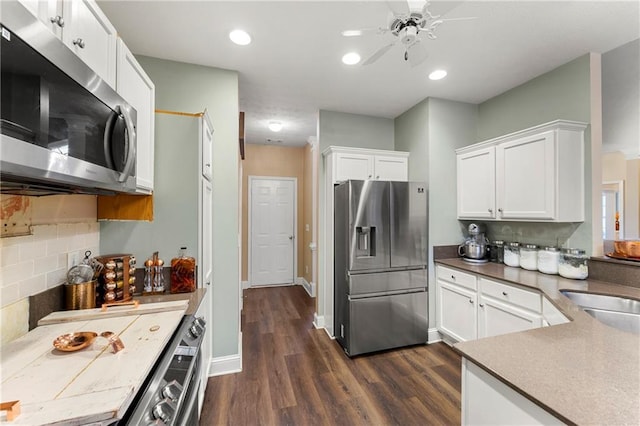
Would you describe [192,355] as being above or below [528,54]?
below

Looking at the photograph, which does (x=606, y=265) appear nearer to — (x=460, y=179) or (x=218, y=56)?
(x=460, y=179)

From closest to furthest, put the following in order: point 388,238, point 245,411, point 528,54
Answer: point 245,411, point 528,54, point 388,238

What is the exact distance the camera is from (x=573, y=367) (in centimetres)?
87

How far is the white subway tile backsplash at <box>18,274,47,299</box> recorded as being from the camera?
1085 millimetres

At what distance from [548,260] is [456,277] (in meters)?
0.76

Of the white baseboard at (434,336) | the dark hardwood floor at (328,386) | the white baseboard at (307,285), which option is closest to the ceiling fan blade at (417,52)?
the dark hardwood floor at (328,386)

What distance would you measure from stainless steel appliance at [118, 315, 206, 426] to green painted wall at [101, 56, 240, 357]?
3.09 feet

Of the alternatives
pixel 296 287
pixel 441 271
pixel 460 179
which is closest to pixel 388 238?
pixel 441 271

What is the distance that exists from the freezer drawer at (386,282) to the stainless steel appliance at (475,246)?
0.53 metres

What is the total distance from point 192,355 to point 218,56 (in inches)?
87.2

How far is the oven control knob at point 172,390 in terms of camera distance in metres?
0.84

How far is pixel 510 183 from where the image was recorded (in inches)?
96.6

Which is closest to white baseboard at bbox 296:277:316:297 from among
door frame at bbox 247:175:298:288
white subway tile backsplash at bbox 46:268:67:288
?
door frame at bbox 247:175:298:288

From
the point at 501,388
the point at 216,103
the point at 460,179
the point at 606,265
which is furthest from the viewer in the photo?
the point at 460,179
